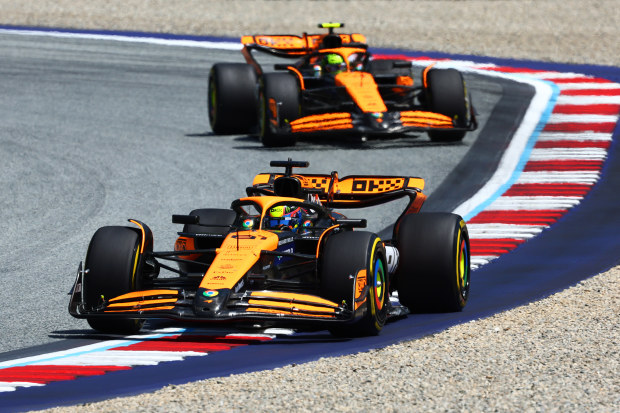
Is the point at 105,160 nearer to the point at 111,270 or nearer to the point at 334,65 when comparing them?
the point at 334,65

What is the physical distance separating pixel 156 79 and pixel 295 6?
37.5 feet

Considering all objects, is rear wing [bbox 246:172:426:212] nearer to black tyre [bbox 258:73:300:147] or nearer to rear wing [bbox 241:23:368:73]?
black tyre [bbox 258:73:300:147]

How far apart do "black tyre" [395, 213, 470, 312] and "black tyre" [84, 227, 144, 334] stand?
2.09m

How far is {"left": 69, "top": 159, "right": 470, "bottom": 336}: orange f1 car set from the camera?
9.09 meters

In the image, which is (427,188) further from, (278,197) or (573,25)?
(573,25)

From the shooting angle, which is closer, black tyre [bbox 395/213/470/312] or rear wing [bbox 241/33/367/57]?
black tyre [bbox 395/213/470/312]

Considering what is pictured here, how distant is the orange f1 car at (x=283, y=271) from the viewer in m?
9.09

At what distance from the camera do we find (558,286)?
11.4 metres

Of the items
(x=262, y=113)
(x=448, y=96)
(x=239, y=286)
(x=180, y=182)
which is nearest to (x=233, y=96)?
(x=262, y=113)

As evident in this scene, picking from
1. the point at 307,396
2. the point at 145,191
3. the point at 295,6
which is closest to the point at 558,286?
the point at 307,396

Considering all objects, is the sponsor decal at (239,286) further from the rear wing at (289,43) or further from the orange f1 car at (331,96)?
the rear wing at (289,43)

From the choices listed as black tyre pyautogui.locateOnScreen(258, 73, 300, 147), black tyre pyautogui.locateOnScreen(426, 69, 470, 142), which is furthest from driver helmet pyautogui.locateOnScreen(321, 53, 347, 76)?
black tyre pyautogui.locateOnScreen(426, 69, 470, 142)

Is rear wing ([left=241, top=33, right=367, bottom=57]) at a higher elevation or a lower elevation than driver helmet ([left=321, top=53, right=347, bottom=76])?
higher

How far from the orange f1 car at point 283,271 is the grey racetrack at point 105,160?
673 mm
